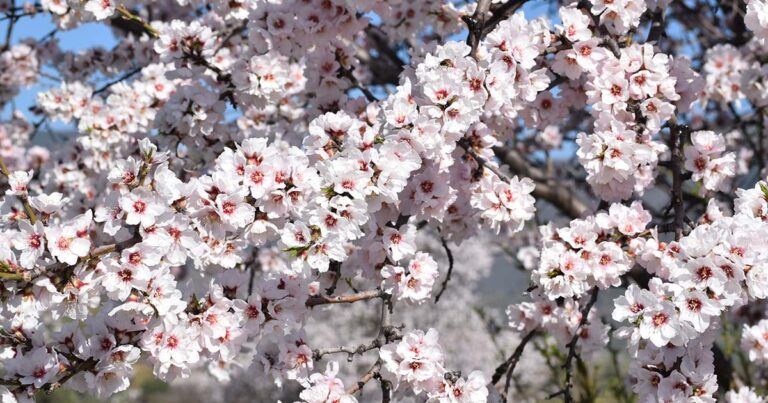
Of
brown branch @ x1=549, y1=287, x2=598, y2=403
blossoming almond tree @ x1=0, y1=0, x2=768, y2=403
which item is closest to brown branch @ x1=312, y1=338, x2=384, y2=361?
blossoming almond tree @ x1=0, y1=0, x2=768, y2=403

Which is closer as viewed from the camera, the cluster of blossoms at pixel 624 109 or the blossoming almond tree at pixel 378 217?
the blossoming almond tree at pixel 378 217

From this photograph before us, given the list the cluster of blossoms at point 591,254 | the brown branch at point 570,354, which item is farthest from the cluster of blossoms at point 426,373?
the brown branch at point 570,354

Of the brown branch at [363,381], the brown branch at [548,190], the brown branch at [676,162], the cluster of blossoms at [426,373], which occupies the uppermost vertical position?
the brown branch at [676,162]

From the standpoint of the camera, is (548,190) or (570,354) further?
(548,190)

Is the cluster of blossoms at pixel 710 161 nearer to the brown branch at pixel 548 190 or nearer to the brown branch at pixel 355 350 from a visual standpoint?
the brown branch at pixel 355 350

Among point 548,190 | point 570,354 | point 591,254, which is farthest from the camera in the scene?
point 548,190

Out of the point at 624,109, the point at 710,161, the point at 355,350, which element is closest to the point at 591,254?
the point at 624,109

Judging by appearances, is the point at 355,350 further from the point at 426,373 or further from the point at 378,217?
the point at 378,217

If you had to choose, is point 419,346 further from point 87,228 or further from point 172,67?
point 172,67

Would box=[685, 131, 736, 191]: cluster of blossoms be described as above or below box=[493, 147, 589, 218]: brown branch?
above

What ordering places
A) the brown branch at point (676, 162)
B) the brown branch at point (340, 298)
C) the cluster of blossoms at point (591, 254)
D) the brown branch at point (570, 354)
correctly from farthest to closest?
the brown branch at point (570, 354)
the brown branch at point (676, 162)
the brown branch at point (340, 298)
the cluster of blossoms at point (591, 254)

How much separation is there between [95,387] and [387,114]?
1417 millimetres

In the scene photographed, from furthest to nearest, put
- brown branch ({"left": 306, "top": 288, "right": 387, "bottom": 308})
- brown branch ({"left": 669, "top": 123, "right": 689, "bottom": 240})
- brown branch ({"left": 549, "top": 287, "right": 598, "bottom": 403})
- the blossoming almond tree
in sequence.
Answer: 1. brown branch ({"left": 549, "top": 287, "right": 598, "bottom": 403})
2. brown branch ({"left": 669, "top": 123, "right": 689, "bottom": 240})
3. brown branch ({"left": 306, "top": 288, "right": 387, "bottom": 308})
4. the blossoming almond tree

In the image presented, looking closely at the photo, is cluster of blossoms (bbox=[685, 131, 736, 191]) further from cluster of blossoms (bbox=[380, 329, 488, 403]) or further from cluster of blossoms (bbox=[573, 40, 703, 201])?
cluster of blossoms (bbox=[380, 329, 488, 403])
